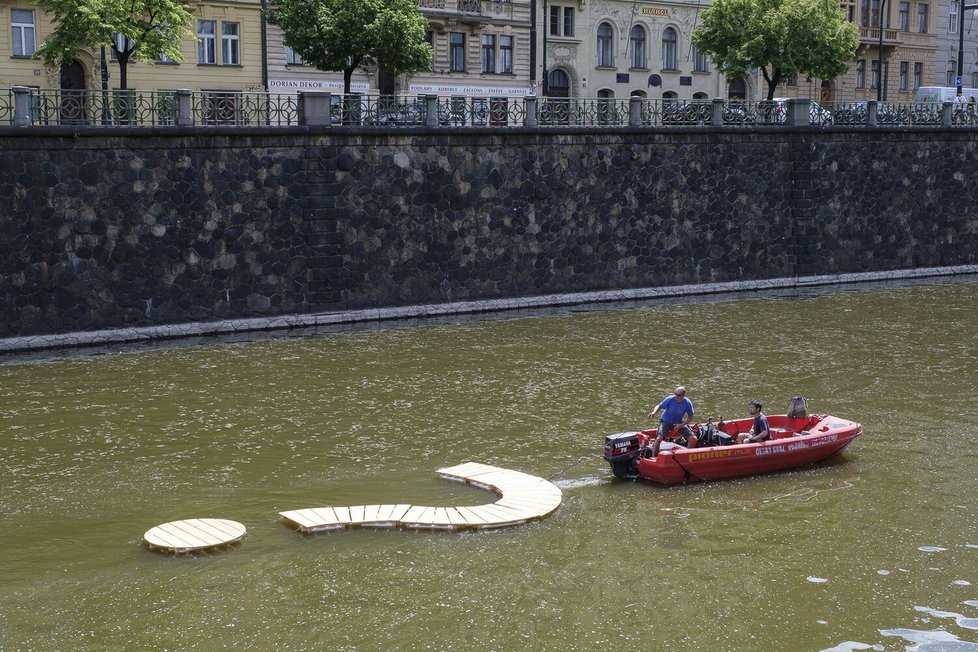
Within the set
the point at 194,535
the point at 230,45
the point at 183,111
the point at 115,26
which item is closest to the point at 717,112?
the point at 183,111

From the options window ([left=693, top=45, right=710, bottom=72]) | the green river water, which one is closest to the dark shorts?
the green river water

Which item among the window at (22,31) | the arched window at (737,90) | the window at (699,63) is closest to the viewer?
the window at (22,31)

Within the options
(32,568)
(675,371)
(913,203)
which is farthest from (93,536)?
(913,203)

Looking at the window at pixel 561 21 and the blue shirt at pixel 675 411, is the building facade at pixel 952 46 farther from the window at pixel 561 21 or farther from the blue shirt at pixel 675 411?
the blue shirt at pixel 675 411

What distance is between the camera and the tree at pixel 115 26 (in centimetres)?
3081

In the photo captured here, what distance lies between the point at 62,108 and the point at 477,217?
35.7ft

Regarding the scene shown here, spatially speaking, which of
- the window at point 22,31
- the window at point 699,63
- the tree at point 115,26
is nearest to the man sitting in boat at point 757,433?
the tree at point 115,26

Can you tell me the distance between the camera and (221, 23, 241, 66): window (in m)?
43.4

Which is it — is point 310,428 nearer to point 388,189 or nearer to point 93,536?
point 93,536

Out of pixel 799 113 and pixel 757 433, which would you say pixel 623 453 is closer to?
pixel 757 433

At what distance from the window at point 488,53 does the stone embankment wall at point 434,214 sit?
16215 mm

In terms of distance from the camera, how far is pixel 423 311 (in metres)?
31.6

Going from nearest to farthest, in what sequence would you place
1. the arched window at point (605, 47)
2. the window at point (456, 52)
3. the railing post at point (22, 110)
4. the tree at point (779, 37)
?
the railing post at point (22, 110)
the tree at point (779, 37)
the window at point (456, 52)
the arched window at point (605, 47)

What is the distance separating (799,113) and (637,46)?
62.2ft
